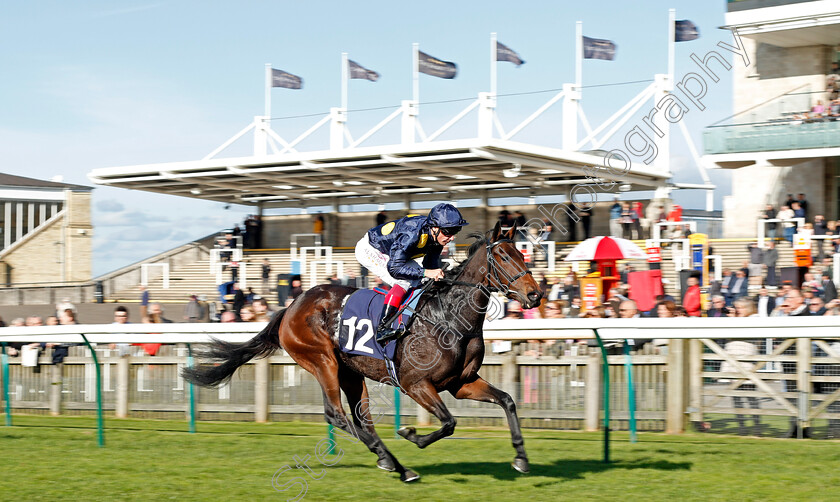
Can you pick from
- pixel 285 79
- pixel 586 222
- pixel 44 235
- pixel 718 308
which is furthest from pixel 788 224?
pixel 44 235

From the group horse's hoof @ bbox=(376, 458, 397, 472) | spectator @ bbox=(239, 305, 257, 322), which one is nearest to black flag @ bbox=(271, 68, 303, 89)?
spectator @ bbox=(239, 305, 257, 322)

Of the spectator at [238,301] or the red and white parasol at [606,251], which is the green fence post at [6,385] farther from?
the red and white parasol at [606,251]

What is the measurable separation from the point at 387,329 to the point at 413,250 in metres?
0.45

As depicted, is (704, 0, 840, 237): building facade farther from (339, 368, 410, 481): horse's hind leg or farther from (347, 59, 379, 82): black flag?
(339, 368, 410, 481): horse's hind leg

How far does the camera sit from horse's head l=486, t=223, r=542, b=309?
4.51 m

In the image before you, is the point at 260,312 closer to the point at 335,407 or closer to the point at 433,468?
the point at 335,407

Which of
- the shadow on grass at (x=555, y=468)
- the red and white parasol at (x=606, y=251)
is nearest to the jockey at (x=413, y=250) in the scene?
the shadow on grass at (x=555, y=468)

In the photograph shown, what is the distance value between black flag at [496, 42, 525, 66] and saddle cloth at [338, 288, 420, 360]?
1402cm

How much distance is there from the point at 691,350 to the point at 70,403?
17.4 feet

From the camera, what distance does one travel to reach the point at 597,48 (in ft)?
57.8

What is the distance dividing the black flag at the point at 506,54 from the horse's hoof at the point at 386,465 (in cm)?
1466

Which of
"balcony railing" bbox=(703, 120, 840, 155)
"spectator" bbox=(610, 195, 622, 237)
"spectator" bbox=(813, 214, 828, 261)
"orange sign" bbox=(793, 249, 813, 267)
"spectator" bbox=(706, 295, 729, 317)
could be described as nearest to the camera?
"spectator" bbox=(706, 295, 729, 317)

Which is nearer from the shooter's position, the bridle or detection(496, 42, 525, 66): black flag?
the bridle

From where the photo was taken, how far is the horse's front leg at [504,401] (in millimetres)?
4602
